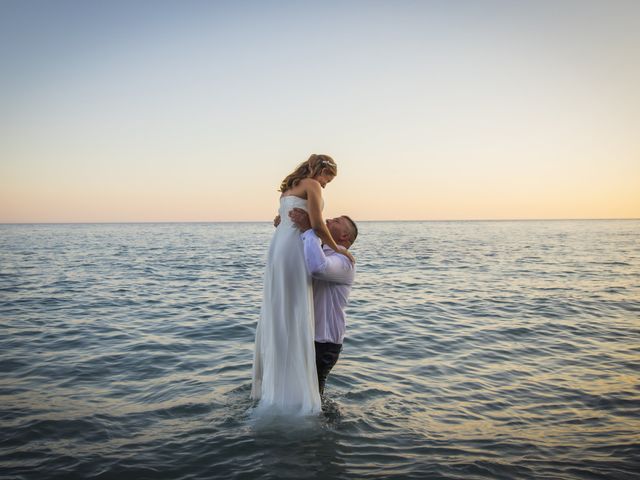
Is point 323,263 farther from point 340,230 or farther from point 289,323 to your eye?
point 289,323

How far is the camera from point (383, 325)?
10844 mm

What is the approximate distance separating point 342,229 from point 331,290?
67 centimetres

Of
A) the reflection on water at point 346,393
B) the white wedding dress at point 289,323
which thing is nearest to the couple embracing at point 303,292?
the white wedding dress at point 289,323

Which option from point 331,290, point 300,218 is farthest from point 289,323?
point 300,218

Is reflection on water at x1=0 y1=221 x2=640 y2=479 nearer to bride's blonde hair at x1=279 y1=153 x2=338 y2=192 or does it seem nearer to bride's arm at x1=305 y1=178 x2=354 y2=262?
bride's arm at x1=305 y1=178 x2=354 y2=262

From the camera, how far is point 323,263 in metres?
4.39

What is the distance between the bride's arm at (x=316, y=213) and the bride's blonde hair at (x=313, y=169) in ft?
0.47

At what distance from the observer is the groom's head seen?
15.8ft

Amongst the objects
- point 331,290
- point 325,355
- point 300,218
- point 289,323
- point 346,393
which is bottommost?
point 346,393

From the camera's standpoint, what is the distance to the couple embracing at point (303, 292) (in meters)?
4.47

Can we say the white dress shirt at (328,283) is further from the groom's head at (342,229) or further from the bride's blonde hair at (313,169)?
the bride's blonde hair at (313,169)

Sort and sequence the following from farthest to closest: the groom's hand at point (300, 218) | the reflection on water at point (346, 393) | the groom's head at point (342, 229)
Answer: the groom's head at point (342, 229)
the groom's hand at point (300, 218)
the reflection on water at point (346, 393)

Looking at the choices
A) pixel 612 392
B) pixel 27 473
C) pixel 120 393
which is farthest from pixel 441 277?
pixel 27 473

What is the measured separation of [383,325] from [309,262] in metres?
6.87
